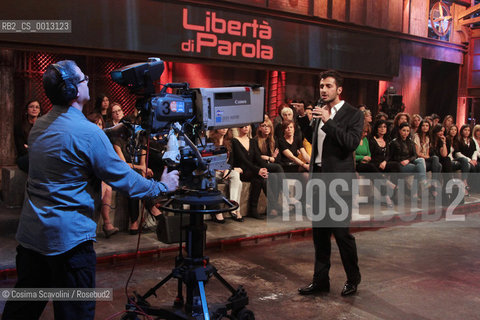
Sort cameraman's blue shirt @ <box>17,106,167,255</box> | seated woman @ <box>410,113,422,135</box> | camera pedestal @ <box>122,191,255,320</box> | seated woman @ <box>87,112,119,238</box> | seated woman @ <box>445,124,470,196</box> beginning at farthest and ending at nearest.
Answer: seated woman @ <box>445,124,470,196</box>
seated woman @ <box>410,113,422,135</box>
seated woman @ <box>87,112,119,238</box>
camera pedestal @ <box>122,191,255,320</box>
cameraman's blue shirt @ <box>17,106,167,255</box>

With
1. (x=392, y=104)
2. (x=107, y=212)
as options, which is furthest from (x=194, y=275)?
(x=392, y=104)

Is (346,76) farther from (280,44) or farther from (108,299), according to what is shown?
(108,299)

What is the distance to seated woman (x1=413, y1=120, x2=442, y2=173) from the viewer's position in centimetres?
962

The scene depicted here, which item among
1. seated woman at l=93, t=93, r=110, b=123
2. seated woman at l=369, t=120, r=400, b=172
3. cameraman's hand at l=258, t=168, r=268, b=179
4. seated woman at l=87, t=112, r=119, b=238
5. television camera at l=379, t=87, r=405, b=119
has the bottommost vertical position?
seated woman at l=87, t=112, r=119, b=238

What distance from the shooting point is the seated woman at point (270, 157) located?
7613mm

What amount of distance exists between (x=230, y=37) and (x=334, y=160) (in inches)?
243

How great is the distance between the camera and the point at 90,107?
9195 millimetres

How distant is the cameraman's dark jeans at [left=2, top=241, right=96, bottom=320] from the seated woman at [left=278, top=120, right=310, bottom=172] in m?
5.54

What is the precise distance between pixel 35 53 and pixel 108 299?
5577 mm

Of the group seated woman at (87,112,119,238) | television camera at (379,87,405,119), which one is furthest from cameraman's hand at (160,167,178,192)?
television camera at (379,87,405,119)

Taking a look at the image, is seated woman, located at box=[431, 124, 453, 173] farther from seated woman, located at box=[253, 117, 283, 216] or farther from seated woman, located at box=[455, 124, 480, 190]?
seated woman, located at box=[253, 117, 283, 216]

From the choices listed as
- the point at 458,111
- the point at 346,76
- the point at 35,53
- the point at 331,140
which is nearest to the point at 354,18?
the point at 346,76

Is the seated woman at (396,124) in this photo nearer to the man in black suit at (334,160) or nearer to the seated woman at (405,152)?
the seated woman at (405,152)

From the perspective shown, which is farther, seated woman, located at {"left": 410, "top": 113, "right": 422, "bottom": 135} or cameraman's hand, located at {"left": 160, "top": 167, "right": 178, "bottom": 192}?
seated woman, located at {"left": 410, "top": 113, "right": 422, "bottom": 135}
